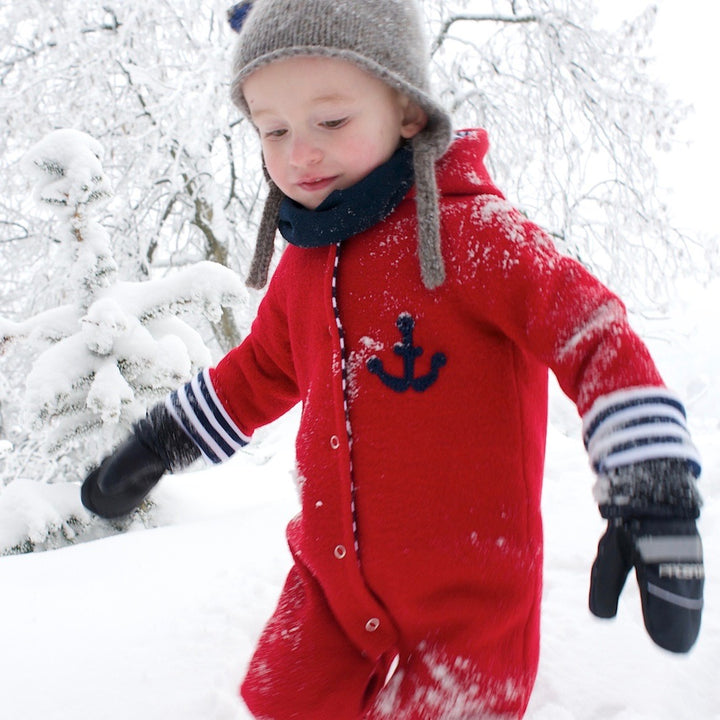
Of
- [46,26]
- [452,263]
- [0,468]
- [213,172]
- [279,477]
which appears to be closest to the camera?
[452,263]

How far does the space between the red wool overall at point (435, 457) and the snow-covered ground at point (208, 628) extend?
1.24 ft

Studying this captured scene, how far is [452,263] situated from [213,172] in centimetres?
731

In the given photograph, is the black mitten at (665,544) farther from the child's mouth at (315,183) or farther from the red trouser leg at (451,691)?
the child's mouth at (315,183)

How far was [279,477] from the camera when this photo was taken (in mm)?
4762

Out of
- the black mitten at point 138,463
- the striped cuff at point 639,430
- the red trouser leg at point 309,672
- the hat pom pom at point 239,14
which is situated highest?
the hat pom pom at point 239,14

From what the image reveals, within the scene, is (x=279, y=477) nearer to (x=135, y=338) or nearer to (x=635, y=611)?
(x=135, y=338)

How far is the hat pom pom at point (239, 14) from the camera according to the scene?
147 cm

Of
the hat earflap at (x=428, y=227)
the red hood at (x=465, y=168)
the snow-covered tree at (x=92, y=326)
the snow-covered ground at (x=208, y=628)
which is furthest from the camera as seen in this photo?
the snow-covered tree at (x=92, y=326)

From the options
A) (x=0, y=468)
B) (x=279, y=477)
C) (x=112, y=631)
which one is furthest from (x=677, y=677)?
(x=0, y=468)

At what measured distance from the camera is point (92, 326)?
3.20 metres

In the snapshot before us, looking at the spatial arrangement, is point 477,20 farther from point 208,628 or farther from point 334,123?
point 208,628

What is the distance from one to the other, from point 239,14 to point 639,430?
1.21 meters

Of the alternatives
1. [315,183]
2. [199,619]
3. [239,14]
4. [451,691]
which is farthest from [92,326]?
[451,691]

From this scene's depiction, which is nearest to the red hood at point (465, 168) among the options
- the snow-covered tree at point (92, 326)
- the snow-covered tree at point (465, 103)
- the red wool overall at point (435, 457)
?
the red wool overall at point (435, 457)
